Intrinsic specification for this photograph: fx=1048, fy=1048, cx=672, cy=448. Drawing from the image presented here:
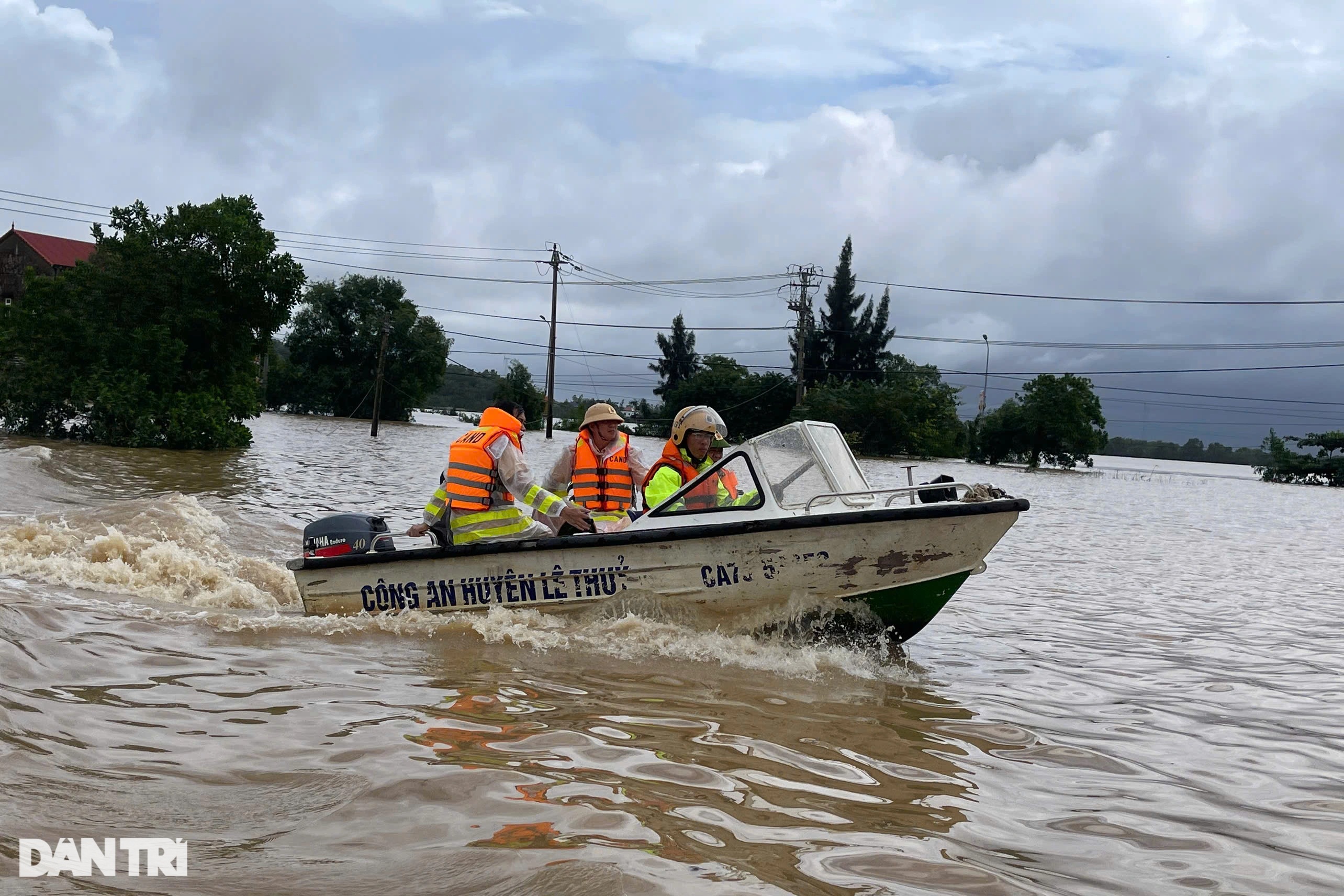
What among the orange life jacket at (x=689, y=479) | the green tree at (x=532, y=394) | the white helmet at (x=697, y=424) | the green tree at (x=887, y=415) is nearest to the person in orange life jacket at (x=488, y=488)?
the orange life jacket at (x=689, y=479)

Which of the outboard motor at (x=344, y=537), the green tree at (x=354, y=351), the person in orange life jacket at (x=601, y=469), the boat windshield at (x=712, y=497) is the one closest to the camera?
the boat windshield at (x=712, y=497)

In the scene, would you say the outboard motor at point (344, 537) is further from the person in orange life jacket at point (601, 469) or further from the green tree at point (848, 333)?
the green tree at point (848, 333)

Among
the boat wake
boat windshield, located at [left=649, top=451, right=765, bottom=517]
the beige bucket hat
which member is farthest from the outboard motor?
boat windshield, located at [left=649, top=451, right=765, bottom=517]

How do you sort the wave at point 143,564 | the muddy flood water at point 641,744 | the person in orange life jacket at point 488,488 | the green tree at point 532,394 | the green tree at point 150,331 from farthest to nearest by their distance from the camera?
the green tree at point 532,394
the green tree at point 150,331
the wave at point 143,564
the person in orange life jacket at point 488,488
the muddy flood water at point 641,744

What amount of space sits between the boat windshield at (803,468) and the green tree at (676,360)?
83.9 metres

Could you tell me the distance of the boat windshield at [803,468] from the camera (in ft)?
25.7

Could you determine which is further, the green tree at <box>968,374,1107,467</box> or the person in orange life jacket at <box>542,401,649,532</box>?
the green tree at <box>968,374,1107,467</box>

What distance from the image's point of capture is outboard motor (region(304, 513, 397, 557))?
836 centimetres

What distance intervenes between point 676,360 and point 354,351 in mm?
28161

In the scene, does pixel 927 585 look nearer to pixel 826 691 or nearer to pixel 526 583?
pixel 826 691

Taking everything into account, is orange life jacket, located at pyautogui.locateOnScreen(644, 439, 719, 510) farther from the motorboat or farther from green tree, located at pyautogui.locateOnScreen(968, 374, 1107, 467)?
green tree, located at pyautogui.locateOnScreen(968, 374, 1107, 467)

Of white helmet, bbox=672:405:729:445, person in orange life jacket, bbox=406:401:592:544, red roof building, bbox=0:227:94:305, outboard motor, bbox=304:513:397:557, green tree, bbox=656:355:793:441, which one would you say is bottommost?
outboard motor, bbox=304:513:397:557

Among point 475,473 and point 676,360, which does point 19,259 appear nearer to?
point 676,360

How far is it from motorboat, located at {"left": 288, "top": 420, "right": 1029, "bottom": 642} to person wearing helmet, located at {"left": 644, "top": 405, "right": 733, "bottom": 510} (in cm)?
45
